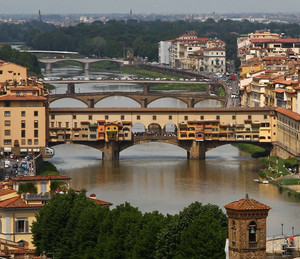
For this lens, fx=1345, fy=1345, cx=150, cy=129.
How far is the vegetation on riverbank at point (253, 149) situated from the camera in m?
52.6

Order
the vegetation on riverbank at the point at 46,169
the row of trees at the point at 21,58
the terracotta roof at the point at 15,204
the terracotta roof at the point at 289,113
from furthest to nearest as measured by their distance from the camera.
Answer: the row of trees at the point at 21,58, the terracotta roof at the point at 289,113, the vegetation on riverbank at the point at 46,169, the terracotta roof at the point at 15,204

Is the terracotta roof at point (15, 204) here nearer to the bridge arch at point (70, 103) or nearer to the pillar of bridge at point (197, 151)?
the pillar of bridge at point (197, 151)

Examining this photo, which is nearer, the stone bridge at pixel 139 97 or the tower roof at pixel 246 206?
the tower roof at pixel 246 206

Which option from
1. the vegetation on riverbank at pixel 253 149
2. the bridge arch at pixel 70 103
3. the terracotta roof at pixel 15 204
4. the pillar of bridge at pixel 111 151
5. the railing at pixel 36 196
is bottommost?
the bridge arch at pixel 70 103

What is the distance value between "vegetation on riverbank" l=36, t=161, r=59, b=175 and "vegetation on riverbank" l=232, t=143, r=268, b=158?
915 cm

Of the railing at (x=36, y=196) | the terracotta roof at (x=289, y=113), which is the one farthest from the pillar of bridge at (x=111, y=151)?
the railing at (x=36, y=196)

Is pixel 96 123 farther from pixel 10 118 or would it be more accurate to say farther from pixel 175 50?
pixel 175 50

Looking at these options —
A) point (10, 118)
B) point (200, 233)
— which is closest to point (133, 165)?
point (10, 118)

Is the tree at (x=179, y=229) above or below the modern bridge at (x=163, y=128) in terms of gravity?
above

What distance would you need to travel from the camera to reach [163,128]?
54250mm

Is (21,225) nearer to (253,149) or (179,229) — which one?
(179,229)

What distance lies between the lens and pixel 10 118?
165ft

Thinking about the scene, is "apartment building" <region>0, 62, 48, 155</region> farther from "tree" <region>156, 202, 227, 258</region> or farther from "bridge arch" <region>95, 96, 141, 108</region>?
"tree" <region>156, 202, 227, 258</region>

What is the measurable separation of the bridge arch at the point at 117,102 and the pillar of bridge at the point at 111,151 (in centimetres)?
2002
